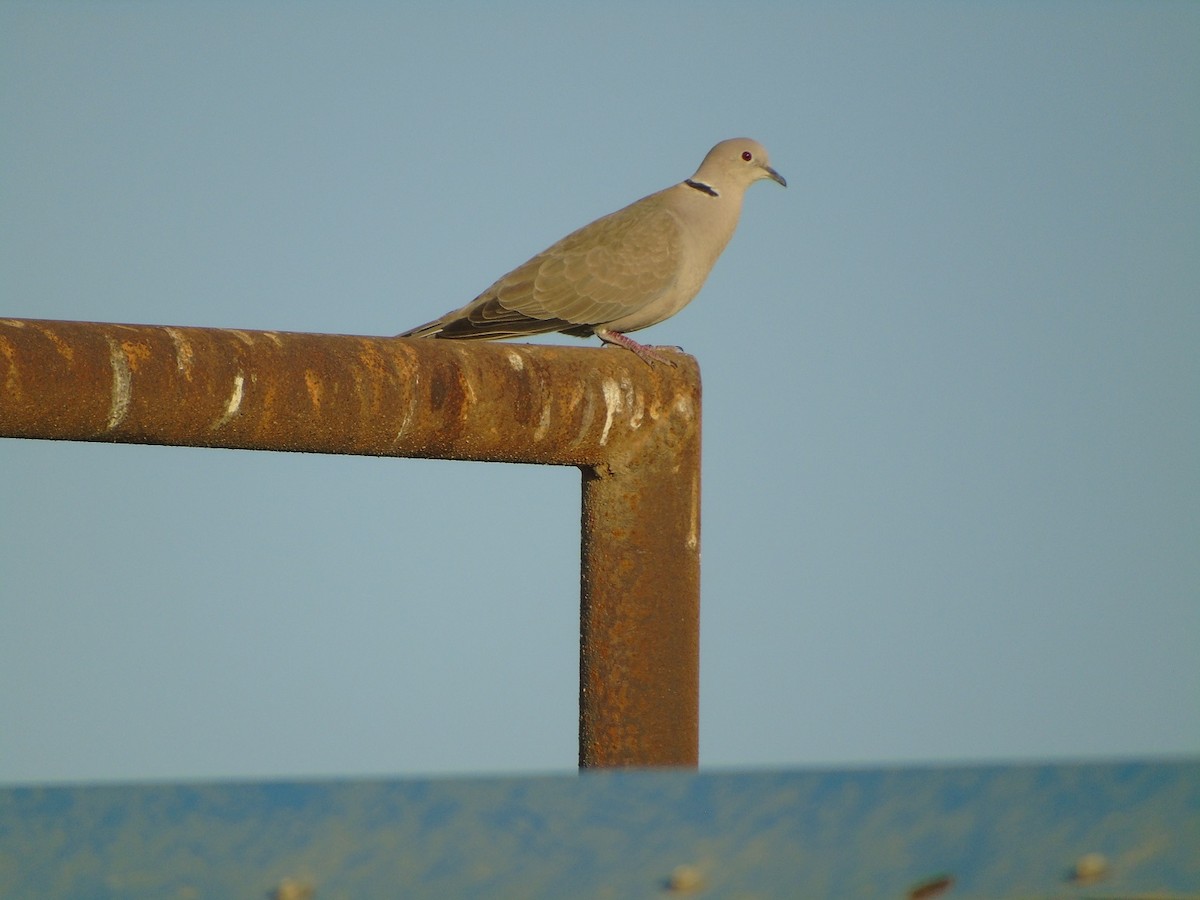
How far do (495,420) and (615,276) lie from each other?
342 cm

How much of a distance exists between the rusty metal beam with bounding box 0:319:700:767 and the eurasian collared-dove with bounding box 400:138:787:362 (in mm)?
2864

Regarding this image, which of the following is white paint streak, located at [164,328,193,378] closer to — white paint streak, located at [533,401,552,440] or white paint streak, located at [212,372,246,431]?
white paint streak, located at [212,372,246,431]

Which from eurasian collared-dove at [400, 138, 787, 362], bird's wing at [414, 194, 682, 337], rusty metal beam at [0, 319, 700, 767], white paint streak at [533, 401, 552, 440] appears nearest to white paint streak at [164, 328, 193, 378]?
rusty metal beam at [0, 319, 700, 767]

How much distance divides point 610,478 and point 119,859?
1.81 metres

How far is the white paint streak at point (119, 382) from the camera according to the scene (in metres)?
2.36

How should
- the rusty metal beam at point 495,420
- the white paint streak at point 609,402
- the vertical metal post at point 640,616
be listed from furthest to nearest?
the white paint streak at point 609,402 < the vertical metal post at point 640,616 < the rusty metal beam at point 495,420

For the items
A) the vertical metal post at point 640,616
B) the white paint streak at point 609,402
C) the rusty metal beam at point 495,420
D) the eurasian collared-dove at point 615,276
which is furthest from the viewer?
the eurasian collared-dove at point 615,276

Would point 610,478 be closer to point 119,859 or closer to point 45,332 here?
point 45,332

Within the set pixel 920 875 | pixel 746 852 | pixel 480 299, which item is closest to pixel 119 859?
pixel 746 852

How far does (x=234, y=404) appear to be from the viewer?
96.2 inches

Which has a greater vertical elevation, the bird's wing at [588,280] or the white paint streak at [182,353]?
the bird's wing at [588,280]

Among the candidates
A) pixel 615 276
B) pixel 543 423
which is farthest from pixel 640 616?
pixel 615 276

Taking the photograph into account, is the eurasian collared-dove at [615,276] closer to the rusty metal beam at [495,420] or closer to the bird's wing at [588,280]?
the bird's wing at [588,280]

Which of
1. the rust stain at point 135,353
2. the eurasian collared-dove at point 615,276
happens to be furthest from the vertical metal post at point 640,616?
the eurasian collared-dove at point 615,276
